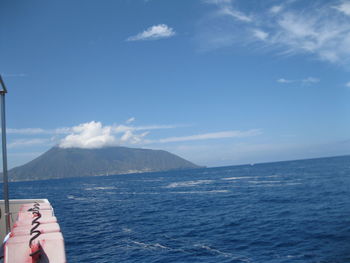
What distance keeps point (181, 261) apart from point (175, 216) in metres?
22.5

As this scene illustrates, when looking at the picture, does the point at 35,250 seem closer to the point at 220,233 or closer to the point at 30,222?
the point at 30,222

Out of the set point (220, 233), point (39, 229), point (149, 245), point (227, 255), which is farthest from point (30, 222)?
point (220, 233)

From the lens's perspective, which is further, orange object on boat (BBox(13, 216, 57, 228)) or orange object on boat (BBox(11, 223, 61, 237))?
orange object on boat (BBox(13, 216, 57, 228))

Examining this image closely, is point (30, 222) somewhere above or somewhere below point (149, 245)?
above

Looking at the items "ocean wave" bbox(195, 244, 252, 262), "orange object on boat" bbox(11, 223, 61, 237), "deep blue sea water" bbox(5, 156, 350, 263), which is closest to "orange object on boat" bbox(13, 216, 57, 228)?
"orange object on boat" bbox(11, 223, 61, 237)

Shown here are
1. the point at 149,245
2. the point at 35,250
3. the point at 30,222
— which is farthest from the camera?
the point at 149,245

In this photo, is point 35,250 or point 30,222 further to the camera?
point 30,222

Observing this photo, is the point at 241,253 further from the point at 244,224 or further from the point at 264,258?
the point at 244,224

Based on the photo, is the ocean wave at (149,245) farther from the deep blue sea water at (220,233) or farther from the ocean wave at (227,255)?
the ocean wave at (227,255)

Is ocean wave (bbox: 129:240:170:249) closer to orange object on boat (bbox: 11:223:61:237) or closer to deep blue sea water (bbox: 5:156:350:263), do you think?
deep blue sea water (bbox: 5:156:350:263)

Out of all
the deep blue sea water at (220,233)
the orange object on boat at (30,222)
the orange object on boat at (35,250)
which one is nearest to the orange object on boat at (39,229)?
the orange object on boat at (30,222)

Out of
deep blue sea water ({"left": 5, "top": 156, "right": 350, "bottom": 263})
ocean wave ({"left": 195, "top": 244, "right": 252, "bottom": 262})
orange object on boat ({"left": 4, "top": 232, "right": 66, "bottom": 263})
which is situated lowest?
deep blue sea water ({"left": 5, "top": 156, "right": 350, "bottom": 263})

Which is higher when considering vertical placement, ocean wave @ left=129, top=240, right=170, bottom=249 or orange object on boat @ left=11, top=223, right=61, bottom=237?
orange object on boat @ left=11, top=223, right=61, bottom=237

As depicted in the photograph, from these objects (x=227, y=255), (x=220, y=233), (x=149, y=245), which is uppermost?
(x=227, y=255)
